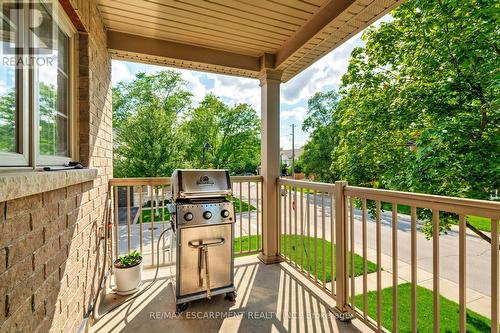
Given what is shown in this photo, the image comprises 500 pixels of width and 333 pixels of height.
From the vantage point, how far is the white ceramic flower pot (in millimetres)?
2285

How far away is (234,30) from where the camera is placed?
8.09 ft

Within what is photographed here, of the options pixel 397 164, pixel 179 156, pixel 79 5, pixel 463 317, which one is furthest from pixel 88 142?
pixel 179 156

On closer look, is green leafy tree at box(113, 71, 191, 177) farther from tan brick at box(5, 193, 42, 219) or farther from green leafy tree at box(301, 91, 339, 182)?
green leafy tree at box(301, 91, 339, 182)

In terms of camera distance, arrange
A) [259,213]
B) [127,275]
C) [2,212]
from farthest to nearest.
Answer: [259,213] < [127,275] < [2,212]

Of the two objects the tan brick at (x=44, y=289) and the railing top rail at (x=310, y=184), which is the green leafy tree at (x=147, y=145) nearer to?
the railing top rail at (x=310, y=184)

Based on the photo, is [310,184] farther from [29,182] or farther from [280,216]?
[29,182]

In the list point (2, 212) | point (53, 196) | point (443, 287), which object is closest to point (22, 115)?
point (53, 196)

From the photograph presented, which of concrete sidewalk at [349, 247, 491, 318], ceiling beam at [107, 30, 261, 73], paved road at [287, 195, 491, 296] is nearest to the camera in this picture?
ceiling beam at [107, 30, 261, 73]

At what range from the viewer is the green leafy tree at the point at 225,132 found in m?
12.6

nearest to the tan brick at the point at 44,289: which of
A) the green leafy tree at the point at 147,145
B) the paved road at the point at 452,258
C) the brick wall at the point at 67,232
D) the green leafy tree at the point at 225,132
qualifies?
the brick wall at the point at 67,232

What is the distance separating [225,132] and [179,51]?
1104cm

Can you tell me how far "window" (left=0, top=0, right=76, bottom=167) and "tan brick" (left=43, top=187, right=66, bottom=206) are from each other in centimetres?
16

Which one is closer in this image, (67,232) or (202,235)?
(67,232)

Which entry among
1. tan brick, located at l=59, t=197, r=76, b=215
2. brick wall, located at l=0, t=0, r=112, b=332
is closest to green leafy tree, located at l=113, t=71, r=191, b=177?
brick wall, located at l=0, t=0, r=112, b=332
